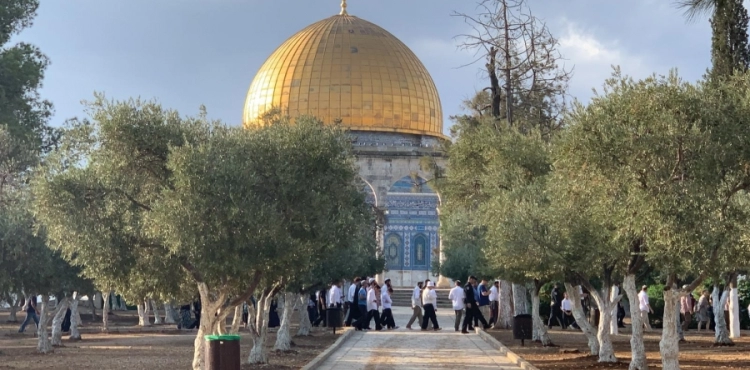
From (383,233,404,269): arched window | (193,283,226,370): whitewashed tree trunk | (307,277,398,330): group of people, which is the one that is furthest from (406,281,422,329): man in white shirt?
(383,233,404,269): arched window

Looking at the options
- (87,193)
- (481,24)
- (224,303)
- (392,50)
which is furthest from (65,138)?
(392,50)

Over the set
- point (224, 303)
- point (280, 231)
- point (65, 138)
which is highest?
point (65, 138)

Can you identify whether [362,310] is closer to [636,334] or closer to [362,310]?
[362,310]

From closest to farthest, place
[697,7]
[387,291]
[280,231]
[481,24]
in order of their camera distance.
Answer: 1. [697,7]
2. [280,231]
3. [481,24]
4. [387,291]

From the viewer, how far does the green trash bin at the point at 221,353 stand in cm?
1273

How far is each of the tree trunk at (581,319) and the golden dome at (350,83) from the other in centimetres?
3249

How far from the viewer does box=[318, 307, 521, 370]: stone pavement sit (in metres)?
16.7

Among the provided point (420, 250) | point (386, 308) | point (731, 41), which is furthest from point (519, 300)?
point (420, 250)

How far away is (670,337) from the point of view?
13328mm

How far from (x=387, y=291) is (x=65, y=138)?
14621 millimetres

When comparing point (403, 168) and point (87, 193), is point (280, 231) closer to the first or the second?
point (87, 193)

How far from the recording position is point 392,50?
54344mm

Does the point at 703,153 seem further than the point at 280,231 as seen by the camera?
No

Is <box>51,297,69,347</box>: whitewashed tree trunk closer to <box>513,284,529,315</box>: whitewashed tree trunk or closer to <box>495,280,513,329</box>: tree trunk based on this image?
<box>513,284,529,315</box>: whitewashed tree trunk
